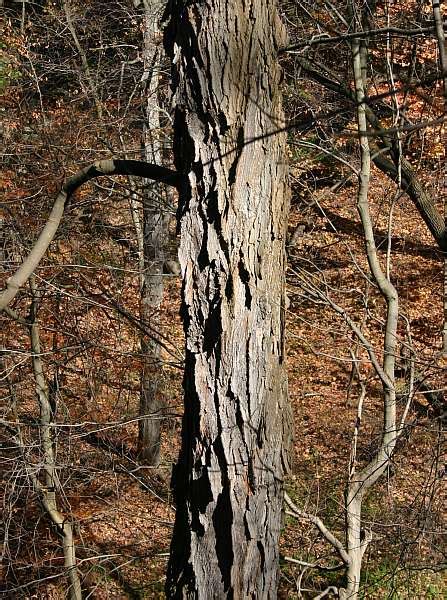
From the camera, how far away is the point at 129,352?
648 cm

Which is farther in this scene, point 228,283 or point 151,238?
point 151,238

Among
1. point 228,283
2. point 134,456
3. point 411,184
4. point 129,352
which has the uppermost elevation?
point 411,184

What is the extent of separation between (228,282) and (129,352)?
11.3ft

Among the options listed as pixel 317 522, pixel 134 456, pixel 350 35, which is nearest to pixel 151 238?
pixel 134 456

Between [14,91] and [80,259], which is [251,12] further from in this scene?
[14,91]

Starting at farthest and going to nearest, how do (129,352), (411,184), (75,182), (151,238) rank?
(151,238) < (411,184) < (129,352) < (75,182)

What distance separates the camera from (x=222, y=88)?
10.3ft

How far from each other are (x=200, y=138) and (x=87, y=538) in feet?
22.0

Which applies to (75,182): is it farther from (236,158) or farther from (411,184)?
(411,184)

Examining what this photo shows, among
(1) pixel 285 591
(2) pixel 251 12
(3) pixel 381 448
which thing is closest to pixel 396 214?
(1) pixel 285 591

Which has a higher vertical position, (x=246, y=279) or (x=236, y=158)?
(x=236, y=158)

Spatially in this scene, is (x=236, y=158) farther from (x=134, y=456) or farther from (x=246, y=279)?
(x=134, y=456)

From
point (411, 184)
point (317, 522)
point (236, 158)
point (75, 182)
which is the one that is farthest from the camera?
point (411, 184)

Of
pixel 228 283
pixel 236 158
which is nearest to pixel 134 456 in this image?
pixel 228 283
